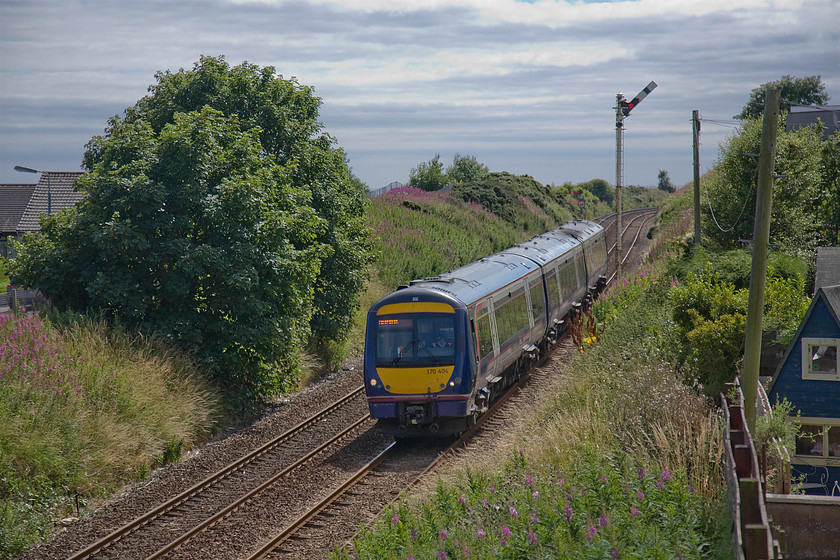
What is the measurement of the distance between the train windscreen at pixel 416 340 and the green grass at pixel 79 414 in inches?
162

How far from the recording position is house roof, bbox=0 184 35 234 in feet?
150

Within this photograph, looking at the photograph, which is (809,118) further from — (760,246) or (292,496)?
(292,496)

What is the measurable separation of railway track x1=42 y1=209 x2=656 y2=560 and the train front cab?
72 cm

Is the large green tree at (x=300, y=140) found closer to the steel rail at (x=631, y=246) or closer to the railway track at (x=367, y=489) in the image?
the railway track at (x=367, y=489)

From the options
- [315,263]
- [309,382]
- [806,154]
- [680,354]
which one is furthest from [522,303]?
[806,154]

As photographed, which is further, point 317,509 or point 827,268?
point 827,268

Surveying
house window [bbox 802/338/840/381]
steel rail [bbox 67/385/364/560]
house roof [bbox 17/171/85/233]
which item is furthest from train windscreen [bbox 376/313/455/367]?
house roof [bbox 17/171/85/233]

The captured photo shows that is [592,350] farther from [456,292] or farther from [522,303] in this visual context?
[456,292]

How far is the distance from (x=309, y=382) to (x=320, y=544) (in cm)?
1028

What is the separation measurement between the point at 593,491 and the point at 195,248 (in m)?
10.1

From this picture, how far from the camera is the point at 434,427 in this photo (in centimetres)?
1372

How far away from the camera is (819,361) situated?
1428cm

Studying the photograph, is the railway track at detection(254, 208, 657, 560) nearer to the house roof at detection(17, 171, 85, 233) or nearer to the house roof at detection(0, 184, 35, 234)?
the house roof at detection(17, 171, 85, 233)

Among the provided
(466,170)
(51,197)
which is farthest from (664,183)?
(51,197)
